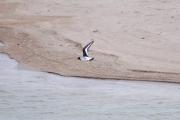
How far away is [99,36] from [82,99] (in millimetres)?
4645

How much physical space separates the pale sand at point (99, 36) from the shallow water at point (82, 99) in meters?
0.42

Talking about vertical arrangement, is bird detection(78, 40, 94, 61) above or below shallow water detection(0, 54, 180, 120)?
above

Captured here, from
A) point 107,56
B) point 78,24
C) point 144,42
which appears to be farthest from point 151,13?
point 107,56

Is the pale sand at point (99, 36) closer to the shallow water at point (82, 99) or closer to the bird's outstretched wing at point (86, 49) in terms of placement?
the bird's outstretched wing at point (86, 49)

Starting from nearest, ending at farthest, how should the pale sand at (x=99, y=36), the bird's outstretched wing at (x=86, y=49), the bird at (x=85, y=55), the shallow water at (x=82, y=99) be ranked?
1. the shallow water at (x=82, y=99)
2. the pale sand at (x=99, y=36)
3. the bird at (x=85, y=55)
4. the bird's outstretched wing at (x=86, y=49)

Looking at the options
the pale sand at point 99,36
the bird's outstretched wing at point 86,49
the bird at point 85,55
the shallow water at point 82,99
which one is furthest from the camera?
the bird's outstretched wing at point 86,49

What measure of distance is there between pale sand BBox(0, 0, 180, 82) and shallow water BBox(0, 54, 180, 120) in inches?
16.5

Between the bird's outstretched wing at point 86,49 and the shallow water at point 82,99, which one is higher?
the bird's outstretched wing at point 86,49

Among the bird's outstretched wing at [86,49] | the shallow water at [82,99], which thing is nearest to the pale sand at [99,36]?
A: the bird's outstretched wing at [86,49]

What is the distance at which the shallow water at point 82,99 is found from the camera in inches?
360

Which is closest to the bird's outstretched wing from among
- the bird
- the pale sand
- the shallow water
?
the bird

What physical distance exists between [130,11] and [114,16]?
68 cm

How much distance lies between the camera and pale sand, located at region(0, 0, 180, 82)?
459 inches

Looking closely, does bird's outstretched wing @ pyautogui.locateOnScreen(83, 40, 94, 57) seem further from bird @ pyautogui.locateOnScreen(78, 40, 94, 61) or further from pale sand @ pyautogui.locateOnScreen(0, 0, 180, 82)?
pale sand @ pyautogui.locateOnScreen(0, 0, 180, 82)
